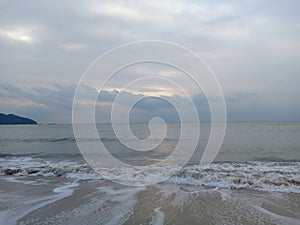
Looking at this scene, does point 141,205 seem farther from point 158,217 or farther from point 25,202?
point 25,202

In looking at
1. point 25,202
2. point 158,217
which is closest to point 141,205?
point 158,217

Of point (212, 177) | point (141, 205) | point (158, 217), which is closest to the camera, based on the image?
point (158, 217)

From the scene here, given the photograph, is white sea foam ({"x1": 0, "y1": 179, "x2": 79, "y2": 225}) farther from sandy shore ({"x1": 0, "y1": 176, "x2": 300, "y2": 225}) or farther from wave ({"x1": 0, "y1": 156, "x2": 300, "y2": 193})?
wave ({"x1": 0, "y1": 156, "x2": 300, "y2": 193})

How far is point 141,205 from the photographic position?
7.96m

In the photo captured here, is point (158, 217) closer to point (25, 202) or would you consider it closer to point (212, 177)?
point (25, 202)

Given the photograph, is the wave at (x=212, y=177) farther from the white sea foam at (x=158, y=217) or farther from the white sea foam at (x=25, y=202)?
the white sea foam at (x=158, y=217)

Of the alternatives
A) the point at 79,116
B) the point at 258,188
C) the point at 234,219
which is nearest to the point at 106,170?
the point at 79,116

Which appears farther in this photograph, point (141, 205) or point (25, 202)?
point (25, 202)

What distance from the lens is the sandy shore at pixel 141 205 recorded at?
22.3 ft

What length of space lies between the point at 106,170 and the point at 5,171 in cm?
566

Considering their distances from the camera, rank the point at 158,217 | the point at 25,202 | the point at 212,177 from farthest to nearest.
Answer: the point at 212,177, the point at 25,202, the point at 158,217

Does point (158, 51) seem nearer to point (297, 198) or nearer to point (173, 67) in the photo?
point (173, 67)

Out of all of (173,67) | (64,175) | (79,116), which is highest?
(173,67)

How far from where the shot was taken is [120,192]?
9.80 meters
